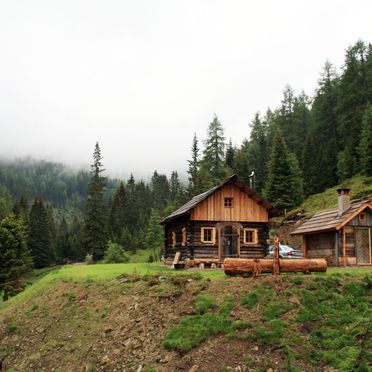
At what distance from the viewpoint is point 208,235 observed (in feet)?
101

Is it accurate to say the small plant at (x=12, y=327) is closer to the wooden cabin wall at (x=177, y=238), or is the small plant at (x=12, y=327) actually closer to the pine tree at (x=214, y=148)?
the wooden cabin wall at (x=177, y=238)

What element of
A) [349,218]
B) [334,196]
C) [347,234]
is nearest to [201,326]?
[349,218]

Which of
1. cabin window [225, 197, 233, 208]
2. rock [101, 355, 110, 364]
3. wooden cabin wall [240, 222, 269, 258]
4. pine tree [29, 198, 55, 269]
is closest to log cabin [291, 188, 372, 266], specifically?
wooden cabin wall [240, 222, 269, 258]

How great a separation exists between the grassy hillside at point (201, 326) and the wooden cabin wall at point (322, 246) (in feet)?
21.6

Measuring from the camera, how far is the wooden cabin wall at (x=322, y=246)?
2731 cm

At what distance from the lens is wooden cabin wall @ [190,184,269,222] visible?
30.8 metres

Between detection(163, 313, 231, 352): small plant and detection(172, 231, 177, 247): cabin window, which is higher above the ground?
detection(172, 231, 177, 247): cabin window

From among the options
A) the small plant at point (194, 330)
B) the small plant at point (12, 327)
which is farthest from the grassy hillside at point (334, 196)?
the small plant at point (12, 327)

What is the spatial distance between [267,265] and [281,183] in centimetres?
4150

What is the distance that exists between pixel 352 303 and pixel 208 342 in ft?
19.6

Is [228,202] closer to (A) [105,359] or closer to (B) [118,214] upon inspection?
(A) [105,359]

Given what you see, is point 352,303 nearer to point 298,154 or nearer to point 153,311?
point 153,311

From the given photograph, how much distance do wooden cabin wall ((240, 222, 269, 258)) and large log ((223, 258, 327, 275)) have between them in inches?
418

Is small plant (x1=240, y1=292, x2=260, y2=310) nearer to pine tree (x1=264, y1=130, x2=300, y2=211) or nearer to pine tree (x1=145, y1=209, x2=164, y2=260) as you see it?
pine tree (x1=264, y1=130, x2=300, y2=211)
